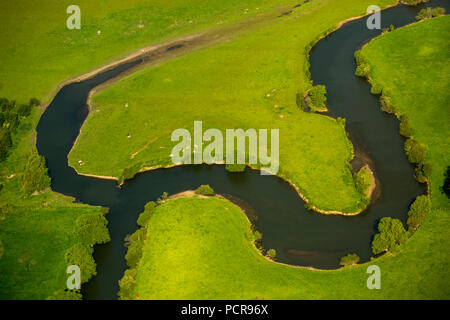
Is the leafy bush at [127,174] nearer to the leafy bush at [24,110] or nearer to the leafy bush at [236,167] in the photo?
the leafy bush at [236,167]

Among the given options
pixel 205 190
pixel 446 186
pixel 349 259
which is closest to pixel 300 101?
pixel 205 190

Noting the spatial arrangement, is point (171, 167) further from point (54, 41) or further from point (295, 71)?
point (54, 41)

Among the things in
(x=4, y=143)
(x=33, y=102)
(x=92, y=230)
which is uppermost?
(x=33, y=102)

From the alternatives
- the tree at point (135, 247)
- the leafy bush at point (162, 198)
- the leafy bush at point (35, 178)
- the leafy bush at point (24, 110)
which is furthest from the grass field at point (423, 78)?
the leafy bush at point (24, 110)

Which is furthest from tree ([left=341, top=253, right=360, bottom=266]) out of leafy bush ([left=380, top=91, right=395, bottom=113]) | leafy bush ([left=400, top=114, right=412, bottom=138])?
leafy bush ([left=380, top=91, right=395, bottom=113])

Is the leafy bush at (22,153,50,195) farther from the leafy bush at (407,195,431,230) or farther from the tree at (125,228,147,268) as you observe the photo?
the leafy bush at (407,195,431,230)

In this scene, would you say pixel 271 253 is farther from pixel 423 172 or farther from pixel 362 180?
pixel 423 172
